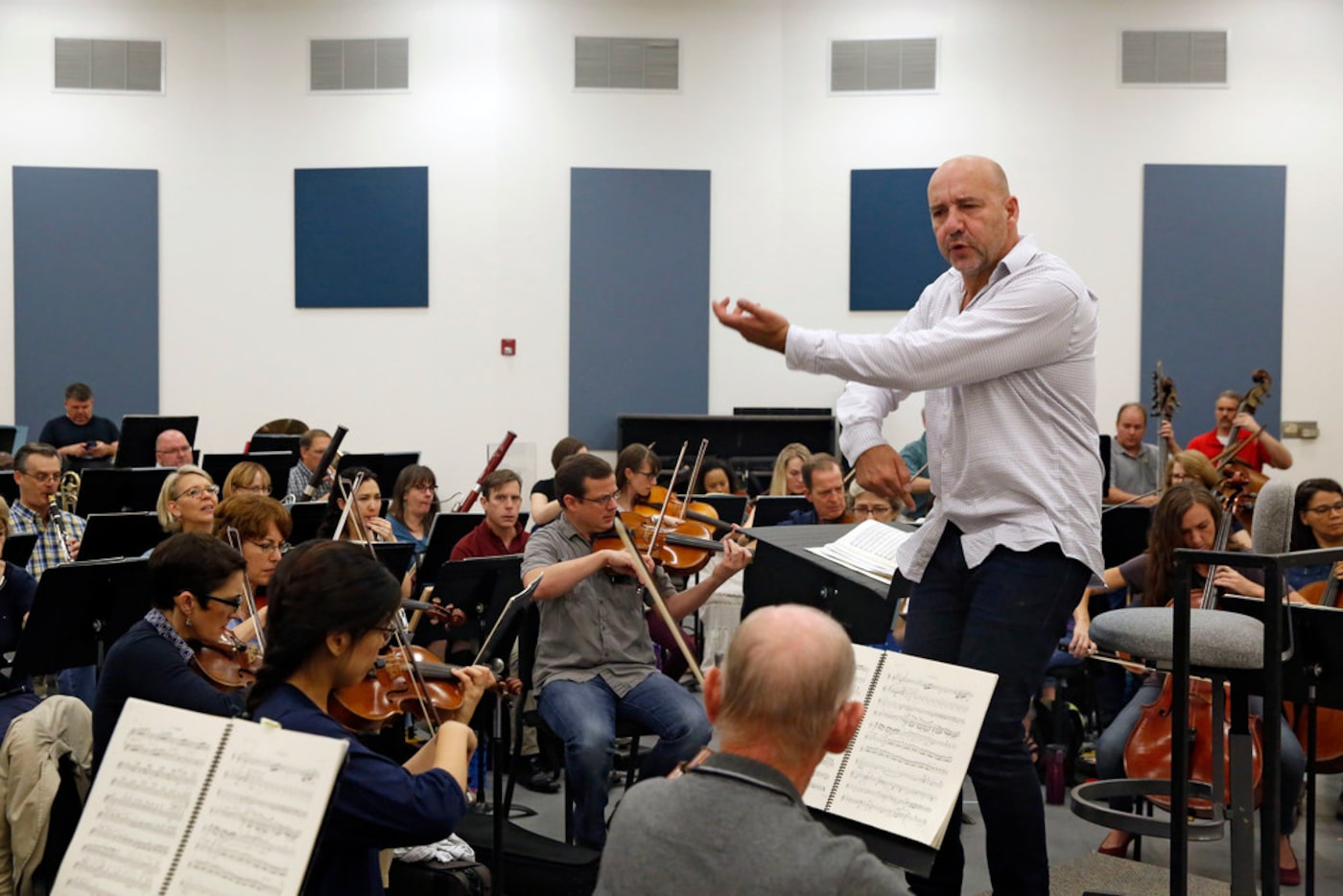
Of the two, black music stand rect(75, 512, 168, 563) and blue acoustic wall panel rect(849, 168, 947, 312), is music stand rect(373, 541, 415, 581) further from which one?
blue acoustic wall panel rect(849, 168, 947, 312)

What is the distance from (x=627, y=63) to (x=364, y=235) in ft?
8.36

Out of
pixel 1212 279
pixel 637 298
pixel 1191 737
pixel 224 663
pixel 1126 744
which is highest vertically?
pixel 1212 279

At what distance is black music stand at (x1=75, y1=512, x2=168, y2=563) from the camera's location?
197 inches

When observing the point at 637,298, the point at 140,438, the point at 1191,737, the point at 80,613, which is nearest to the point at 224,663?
the point at 80,613

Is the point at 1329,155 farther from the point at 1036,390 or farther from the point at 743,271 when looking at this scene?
the point at 1036,390

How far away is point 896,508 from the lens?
5848 millimetres

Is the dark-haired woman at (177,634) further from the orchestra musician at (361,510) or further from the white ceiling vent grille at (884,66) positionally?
the white ceiling vent grille at (884,66)

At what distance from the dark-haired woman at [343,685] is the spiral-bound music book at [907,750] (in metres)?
0.63

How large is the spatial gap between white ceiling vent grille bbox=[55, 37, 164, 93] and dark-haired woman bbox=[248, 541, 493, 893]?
1011cm

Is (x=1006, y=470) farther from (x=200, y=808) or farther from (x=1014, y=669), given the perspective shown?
(x=200, y=808)

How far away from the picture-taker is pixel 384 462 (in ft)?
26.5

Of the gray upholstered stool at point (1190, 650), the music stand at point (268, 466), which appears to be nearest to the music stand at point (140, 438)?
the music stand at point (268, 466)

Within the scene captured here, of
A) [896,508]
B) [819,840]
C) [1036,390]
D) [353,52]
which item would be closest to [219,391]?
[353,52]

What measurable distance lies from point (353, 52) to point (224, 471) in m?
5.24
